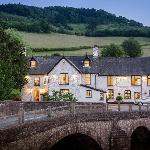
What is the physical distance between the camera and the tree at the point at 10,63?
6494 cm

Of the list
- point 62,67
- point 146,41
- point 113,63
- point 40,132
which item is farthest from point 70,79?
point 146,41

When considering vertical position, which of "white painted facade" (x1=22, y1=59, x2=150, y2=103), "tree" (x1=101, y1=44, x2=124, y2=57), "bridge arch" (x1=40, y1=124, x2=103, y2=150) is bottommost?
"bridge arch" (x1=40, y1=124, x2=103, y2=150)

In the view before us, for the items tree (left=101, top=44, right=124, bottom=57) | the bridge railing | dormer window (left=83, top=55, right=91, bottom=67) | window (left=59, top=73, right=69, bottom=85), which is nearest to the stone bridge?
the bridge railing

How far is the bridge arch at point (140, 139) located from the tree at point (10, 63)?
16.5 m

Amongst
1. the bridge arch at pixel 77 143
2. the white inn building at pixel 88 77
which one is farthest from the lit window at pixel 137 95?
the bridge arch at pixel 77 143

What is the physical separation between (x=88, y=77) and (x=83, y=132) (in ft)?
174

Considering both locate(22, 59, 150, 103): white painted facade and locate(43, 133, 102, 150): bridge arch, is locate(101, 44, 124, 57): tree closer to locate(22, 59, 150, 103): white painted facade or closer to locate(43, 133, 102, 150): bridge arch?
locate(22, 59, 150, 103): white painted facade

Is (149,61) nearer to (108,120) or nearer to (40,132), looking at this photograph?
(108,120)

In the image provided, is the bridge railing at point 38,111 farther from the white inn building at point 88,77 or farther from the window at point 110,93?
the window at point 110,93

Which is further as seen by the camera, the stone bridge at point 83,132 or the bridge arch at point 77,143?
the bridge arch at point 77,143

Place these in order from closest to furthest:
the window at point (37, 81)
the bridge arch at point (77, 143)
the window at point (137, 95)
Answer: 1. the bridge arch at point (77, 143)
2. the window at point (37, 81)
3. the window at point (137, 95)

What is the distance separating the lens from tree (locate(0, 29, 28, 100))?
2557 inches

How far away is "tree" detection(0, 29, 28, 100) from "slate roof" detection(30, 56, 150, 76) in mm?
12021

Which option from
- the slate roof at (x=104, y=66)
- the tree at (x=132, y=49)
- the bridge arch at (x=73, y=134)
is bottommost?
the bridge arch at (x=73, y=134)
